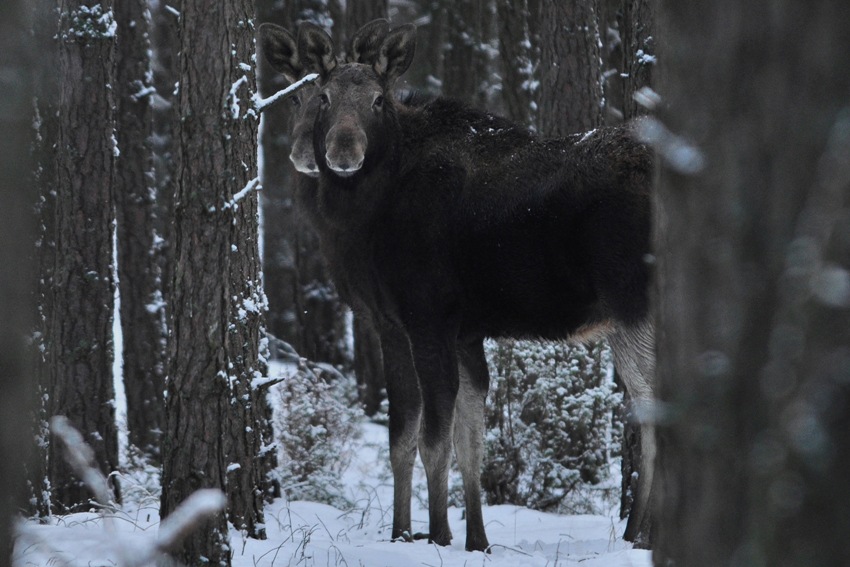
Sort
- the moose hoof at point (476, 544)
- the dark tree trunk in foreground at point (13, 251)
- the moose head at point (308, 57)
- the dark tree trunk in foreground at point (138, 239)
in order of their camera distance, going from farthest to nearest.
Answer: the dark tree trunk in foreground at point (138, 239), the moose head at point (308, 57), the moose hoof at point (476, 544), the dark tree trunk in foreground at point (13, 251)

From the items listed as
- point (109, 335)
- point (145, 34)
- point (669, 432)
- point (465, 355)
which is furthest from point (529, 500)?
point (669, 432)

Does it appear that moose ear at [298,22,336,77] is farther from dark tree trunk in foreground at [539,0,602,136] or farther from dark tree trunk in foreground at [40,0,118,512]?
dark tree trunk in foreground at [539,0,602,136]

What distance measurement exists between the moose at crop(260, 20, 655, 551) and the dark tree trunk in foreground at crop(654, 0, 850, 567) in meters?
4.25

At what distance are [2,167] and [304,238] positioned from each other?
11474mm

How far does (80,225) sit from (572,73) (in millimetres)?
5256

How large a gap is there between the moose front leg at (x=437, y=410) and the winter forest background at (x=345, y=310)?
416 mm

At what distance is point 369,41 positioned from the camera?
777cm

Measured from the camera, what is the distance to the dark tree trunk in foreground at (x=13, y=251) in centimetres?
188

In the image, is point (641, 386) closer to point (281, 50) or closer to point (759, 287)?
point (281, 50)

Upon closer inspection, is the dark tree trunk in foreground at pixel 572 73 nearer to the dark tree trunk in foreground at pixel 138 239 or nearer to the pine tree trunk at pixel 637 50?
the pine tree trunk at pixel 637 50

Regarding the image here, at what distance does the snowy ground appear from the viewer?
543cm

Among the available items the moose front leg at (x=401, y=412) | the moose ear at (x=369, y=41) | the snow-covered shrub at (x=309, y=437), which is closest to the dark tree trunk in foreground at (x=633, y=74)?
the moose front leg at (x=401, y=412)

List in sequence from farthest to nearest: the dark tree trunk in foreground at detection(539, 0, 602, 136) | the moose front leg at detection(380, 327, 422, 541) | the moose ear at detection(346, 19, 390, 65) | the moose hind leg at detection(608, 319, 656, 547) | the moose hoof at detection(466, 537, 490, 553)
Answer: the dark tree trunk in foreground at detection(539, 0, 602, 136)
the moose ear at detection(346, 19, 390, 65)
the moose front leg at detection(380, 327, 422, 541)
the moose hoof at detection(466, 537, 490, 553)
the moose hind leg at detection(608, 319, 656, 547)

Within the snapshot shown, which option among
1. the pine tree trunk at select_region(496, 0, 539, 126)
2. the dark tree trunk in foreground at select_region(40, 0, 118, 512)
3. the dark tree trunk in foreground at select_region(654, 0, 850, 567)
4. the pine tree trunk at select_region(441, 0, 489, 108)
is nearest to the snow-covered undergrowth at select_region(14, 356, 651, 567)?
the dark tree trunk in foreground at select_region(40, 0, 118, 512)
